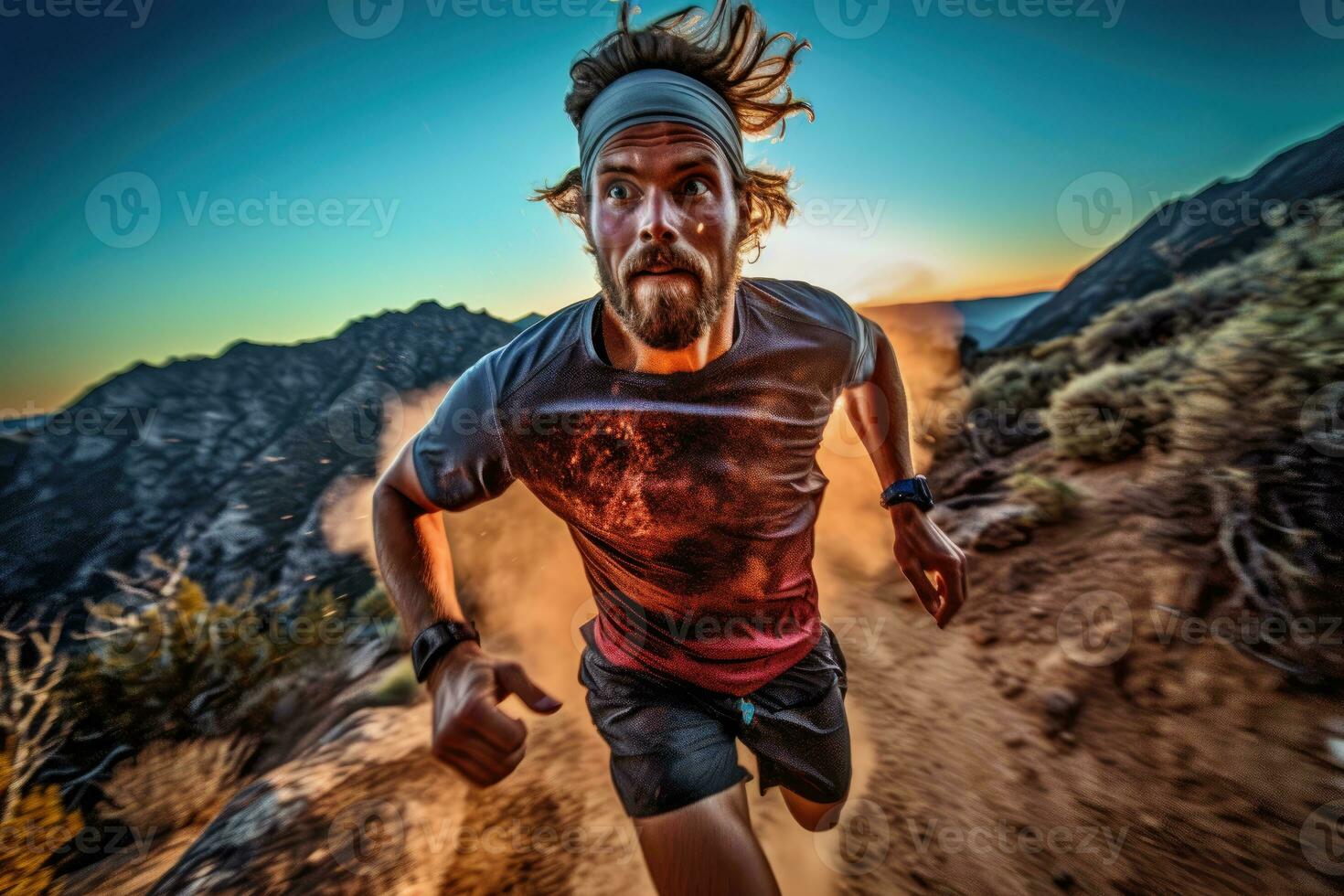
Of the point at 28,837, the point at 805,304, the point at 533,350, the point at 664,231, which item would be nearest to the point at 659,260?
the point at 664,231

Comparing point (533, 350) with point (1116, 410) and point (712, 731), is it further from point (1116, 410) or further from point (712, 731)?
point (1116, 410)

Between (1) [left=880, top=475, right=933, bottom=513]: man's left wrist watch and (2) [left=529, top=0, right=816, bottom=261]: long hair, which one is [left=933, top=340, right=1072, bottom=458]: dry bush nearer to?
(1) [left=880, top=475, right=933, bottom=513]: man's left wrist watch

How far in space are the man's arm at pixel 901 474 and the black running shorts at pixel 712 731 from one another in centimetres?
49

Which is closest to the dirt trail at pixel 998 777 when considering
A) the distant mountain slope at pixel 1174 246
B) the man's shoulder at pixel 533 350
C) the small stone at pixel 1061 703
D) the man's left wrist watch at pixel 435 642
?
the small stone at pixel 1061 703

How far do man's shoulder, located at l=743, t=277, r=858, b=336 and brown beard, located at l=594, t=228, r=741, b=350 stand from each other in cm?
42

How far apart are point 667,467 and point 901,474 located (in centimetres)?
131

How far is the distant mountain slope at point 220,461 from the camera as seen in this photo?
2122cm

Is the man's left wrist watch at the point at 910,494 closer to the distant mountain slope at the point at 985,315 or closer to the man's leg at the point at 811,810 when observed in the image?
the man's leg at the point at 811,810

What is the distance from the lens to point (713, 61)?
2.02 m

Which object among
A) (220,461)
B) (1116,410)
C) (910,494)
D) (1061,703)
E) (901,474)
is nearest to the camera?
(910,494)

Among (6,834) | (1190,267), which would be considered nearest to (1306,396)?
(6,834)

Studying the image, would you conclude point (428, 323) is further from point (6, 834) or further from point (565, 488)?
point (565, 488)

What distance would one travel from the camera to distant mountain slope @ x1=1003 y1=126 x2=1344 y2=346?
1457 cm

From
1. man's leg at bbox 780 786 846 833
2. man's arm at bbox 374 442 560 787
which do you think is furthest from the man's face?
man's leg at bbox 780 786 846 833
